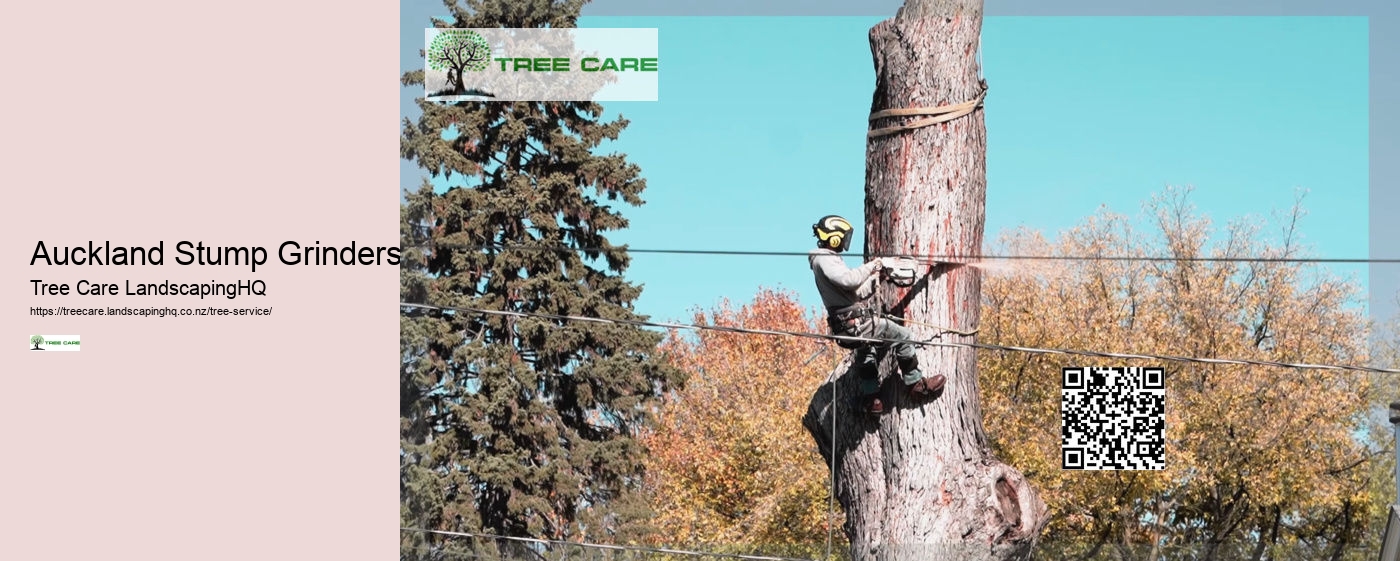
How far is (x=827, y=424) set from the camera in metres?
6.95

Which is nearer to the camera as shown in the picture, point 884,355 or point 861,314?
point 884,355

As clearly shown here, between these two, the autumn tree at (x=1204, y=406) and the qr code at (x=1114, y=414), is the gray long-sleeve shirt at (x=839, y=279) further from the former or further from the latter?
the autumn tree at (x=1204, y=406)

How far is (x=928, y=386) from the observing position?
21.8 ft

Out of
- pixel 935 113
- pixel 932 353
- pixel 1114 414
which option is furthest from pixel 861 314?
pixel 1114 414

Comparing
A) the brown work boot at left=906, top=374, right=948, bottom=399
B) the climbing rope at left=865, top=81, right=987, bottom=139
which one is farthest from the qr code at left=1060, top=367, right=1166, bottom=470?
the climbing rope at left=865, top=81, right=987, bottom=139

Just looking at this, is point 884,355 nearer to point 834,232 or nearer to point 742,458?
point 834,232

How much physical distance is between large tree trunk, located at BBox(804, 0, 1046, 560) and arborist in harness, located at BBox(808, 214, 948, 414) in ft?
0.21

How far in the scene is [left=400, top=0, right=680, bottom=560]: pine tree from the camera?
63.9ft

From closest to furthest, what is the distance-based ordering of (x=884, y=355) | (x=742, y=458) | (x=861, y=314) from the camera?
(x=884, y=355)
(x=861, y=314)
(x=742, y=458)

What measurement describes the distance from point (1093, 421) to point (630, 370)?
9.83 m

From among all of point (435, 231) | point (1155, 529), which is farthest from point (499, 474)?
point (1155, 529)

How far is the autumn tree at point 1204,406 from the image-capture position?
20891mm

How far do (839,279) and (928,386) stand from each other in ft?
2.06
